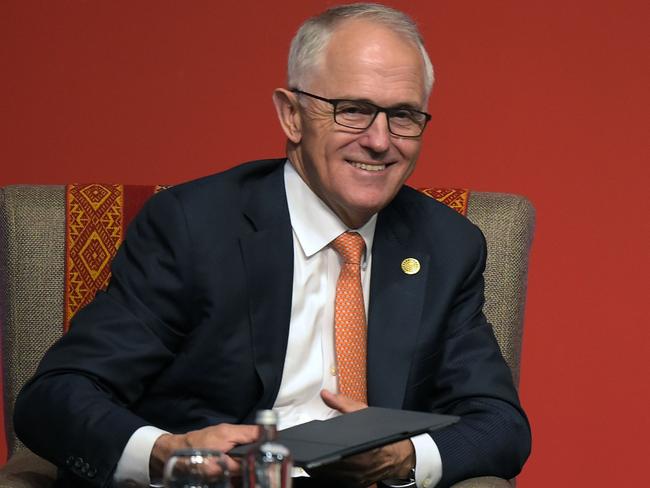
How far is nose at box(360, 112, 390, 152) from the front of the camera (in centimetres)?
236

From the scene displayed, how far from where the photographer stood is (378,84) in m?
2.38

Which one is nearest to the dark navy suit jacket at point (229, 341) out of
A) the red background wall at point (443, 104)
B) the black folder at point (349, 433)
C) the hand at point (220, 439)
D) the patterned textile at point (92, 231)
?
the hand at point (220, 439)

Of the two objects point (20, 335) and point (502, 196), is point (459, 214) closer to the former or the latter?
point (502, 196)

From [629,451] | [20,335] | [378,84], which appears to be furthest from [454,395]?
[629,451]

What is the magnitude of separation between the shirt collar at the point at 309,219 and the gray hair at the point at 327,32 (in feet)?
0.64

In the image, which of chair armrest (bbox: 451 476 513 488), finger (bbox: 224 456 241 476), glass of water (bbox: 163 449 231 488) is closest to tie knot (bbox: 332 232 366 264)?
chair armrest (bbox: 451 476 513 488)

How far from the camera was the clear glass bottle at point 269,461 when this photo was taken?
1.61 m

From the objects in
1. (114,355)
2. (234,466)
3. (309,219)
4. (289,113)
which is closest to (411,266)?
(309,219)

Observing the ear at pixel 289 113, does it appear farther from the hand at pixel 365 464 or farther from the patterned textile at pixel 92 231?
the hand at pixel 365 464

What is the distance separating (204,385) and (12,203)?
557 millimetres

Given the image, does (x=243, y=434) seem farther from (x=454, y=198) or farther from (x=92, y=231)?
(x=454, y=198)

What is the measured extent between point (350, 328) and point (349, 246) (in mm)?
156

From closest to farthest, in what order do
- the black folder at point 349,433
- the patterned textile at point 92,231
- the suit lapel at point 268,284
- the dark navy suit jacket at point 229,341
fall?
the black folder at point 349,433
the dark navy suit jacket at point 229,341
the suit lapel at point 268,284
the patterned textile at point 92,231

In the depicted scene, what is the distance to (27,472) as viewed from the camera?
2314mm
